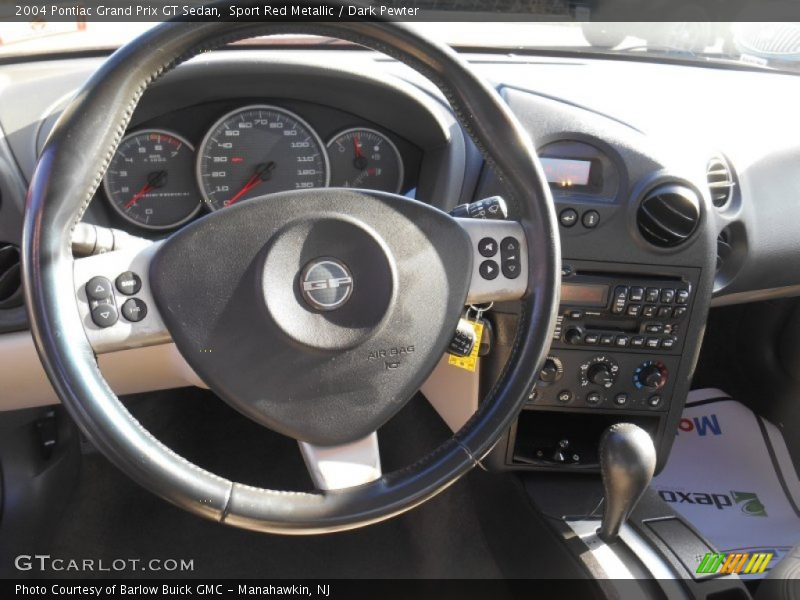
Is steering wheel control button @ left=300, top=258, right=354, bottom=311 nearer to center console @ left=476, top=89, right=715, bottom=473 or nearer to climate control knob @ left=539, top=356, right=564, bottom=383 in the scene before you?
center console @ left=476, top=89, right=715, bottom=473

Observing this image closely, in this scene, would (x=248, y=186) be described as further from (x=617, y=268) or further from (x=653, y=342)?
(x=653, y=342)

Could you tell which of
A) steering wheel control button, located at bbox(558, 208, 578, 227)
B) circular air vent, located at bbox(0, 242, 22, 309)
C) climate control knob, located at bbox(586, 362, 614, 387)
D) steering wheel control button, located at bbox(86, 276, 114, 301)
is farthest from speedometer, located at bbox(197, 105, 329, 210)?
climate control knob, located at bbox(586, 362, 614, 387)

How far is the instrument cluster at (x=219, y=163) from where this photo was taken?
4.88 ft

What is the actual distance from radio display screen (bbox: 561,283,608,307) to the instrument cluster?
19.9 inches

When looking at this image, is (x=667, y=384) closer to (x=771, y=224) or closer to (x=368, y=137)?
(x=771, y=224)

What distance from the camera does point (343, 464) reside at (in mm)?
1055

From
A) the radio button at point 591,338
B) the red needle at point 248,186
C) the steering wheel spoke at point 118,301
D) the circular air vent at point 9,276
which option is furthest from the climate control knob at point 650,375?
the circular air vent at point 9,276

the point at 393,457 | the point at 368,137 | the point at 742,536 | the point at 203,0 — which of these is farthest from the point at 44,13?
the point at 742,536

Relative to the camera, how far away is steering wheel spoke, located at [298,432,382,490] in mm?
1034

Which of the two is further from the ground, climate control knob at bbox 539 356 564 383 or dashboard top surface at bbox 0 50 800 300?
dashboard top surface at bbox 0 50 800 300

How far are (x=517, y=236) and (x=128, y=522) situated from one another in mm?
1398

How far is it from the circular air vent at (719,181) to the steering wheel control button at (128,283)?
1.13 metres

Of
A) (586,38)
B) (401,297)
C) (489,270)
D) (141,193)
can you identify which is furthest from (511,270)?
(586,38)

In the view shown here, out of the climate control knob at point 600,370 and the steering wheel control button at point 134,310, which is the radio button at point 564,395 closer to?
the climate control knob at point 600,370
